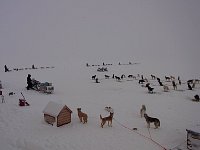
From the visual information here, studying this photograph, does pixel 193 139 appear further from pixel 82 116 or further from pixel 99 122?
pixel 82 116

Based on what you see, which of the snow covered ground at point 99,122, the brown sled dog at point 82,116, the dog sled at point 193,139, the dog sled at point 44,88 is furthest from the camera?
the dog sled at point 44,88

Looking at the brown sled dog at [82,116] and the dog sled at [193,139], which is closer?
the dog sled at [193,139]

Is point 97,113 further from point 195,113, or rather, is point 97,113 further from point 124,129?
point 195,113

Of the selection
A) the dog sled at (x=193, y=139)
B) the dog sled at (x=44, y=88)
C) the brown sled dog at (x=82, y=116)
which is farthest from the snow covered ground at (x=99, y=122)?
the dog sled at (x=44, y=88)

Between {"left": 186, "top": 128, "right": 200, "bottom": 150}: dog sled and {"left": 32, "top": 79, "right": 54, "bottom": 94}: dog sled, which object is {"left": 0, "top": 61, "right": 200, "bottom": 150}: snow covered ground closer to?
{"left": 186, "top": 128, "right": 200, "bottom": 150}: dog sled

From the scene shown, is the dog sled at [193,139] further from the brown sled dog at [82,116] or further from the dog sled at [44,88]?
the dog sled at [44,88]

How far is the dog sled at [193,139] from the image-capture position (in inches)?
402

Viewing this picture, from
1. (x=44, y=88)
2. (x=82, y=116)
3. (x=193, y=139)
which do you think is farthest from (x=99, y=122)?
(x=44, y=88)

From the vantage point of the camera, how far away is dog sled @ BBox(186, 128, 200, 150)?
33.5 feet

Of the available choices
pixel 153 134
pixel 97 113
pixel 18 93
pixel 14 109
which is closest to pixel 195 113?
pixel 153 134

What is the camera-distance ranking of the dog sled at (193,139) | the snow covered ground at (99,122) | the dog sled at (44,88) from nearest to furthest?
the dog sled at (193,139), the snow covered ground at (99,122), the dog sled at (44,88)

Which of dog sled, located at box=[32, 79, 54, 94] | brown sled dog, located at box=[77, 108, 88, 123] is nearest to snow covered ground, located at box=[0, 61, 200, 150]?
brown sled dog, located at box=[77, 108, 88, 123]

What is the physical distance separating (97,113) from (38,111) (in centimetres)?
377

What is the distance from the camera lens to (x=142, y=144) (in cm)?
1125
